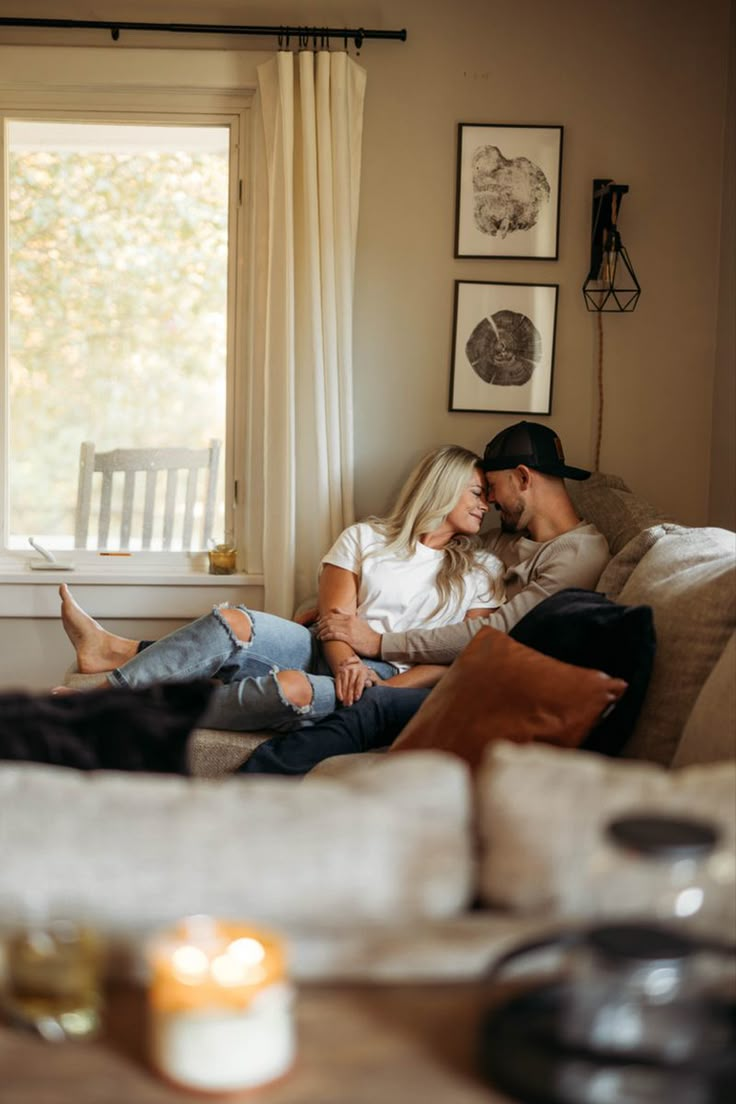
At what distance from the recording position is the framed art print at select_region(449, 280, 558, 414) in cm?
379

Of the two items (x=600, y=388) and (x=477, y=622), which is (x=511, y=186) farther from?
(x=477, y=622)

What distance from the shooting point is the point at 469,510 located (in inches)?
137

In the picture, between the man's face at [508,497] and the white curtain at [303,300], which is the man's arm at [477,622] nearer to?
the man's face at [508,497]

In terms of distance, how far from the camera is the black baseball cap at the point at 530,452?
3.42 metres

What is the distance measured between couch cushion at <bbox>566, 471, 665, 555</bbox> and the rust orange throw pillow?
3.55 ft

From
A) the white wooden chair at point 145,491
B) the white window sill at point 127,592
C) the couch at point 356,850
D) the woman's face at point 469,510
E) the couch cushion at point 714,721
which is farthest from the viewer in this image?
the white wooden chair at point 145,491

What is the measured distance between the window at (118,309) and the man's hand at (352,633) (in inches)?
32.6

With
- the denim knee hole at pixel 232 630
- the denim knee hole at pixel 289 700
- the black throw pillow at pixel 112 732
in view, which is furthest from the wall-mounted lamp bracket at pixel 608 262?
the black throw pillow at pixel 112 732

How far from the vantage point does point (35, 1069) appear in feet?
2.76

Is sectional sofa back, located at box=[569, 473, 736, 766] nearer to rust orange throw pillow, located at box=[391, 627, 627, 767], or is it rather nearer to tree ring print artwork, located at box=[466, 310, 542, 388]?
rust orange throw pillow, located at box=[391, 627, 627, 767]

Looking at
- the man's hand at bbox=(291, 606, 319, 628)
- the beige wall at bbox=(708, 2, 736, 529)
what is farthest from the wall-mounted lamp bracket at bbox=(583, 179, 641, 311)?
the man's hand at bbox=(291, 606, 319, 628)

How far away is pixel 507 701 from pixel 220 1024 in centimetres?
132

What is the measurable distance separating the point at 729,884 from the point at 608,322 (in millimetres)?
3060

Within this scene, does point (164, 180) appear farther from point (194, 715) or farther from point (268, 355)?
point (194, 715)
